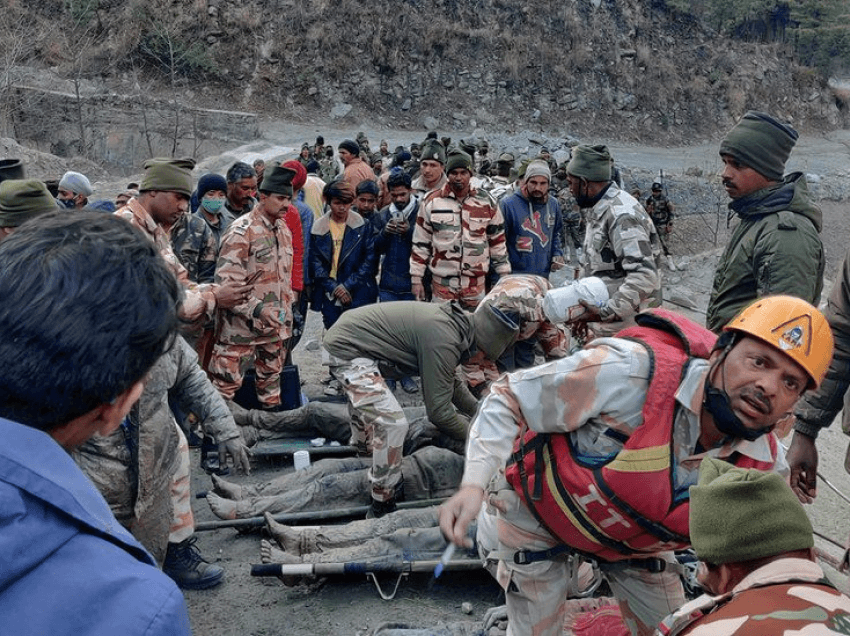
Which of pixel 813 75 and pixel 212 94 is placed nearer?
pixel 212 94

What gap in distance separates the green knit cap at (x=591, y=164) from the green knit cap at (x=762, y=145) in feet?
3.86

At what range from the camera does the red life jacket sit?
2455 millimetres

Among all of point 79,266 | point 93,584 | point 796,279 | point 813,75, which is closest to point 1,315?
point 79,266

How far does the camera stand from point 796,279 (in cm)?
358

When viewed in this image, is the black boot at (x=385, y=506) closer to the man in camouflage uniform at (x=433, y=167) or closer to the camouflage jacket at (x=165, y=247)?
the camouflage jacket at (x=165, y=247)

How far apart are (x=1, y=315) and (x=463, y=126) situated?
3068 centimetres

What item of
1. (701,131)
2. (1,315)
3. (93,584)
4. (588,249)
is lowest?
(701,131)

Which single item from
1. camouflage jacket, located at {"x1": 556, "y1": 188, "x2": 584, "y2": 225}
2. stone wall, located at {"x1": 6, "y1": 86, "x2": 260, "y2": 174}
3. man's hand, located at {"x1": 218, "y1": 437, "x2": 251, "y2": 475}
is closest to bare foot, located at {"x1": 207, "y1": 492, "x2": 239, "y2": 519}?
man's hand, located at {"x1": 218, "y1": 437, "x2": 251, "y2": 475}

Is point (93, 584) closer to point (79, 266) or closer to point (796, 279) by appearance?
point (79, 266)

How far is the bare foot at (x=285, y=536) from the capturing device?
13.0 ft

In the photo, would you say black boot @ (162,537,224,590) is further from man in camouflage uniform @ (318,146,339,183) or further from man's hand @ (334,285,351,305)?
man in camouflage uniform @ (318,146,339,183)

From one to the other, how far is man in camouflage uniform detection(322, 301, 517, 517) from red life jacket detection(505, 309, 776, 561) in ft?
4.87

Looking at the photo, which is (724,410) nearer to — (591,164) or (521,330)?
(521,330)

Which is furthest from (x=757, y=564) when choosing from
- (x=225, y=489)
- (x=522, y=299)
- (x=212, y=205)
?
(x=212, y=205)
